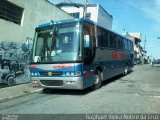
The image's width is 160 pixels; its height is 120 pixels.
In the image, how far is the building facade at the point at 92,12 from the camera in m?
40.5

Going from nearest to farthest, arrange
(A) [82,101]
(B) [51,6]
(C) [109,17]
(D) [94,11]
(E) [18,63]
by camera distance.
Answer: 1. (A) [82,101]
2. (E) [18,63]
3. (B) [51,6]
4. (D) [94,11]
5. (C) [109,17]

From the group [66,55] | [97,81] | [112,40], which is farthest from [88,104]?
[112,40]

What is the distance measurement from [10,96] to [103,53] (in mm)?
5350

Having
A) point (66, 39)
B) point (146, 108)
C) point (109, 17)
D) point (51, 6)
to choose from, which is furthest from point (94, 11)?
point (146, 108)

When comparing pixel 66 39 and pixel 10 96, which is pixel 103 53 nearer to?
pixel 66 39

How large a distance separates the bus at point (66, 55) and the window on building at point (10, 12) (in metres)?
2.51

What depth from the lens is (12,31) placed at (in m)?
14.8

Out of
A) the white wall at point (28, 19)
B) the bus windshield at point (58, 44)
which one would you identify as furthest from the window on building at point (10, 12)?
the bus windshield at point (58, 44)

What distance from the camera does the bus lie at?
11.6 meters

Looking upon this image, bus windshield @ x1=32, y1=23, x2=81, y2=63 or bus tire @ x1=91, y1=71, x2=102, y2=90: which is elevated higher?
bus windshield @ x1=32, y1=23, x2=81, y2=63

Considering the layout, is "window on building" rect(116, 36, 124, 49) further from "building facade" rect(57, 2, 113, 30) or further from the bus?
"building facade" rect(57, 2, 113, 30)

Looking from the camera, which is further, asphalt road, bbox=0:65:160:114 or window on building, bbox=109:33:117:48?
window on building, bbox=109:33:117:48

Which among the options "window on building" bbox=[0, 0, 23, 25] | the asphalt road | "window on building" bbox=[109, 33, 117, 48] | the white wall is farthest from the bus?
"window on building" bbox=[109, 33, 117, 48]

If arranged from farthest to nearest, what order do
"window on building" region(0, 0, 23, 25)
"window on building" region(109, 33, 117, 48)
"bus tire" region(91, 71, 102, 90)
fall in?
"window on building" region(109, 33, 117, 48) → "window on building" region(0, 0, 23, 25) → "bus tire" region(91, 71, 102, 90)
